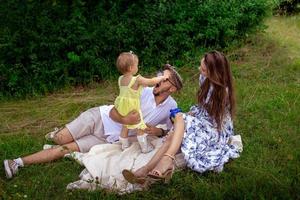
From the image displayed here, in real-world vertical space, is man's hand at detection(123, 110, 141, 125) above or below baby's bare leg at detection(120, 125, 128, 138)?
above

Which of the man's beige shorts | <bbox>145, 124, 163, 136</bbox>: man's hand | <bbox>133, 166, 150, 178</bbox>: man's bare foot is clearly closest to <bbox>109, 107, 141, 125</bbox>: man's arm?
<bbox>145, 124, 163, 136</bbox>: man's hand

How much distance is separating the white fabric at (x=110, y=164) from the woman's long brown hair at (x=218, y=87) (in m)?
0.64

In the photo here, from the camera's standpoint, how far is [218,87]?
5633 millimetres

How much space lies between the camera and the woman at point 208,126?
216 inches

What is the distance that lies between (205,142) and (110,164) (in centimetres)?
94

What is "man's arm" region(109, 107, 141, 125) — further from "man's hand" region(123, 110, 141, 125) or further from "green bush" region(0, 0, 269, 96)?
"green bush" region(0, 0, 269, 96)

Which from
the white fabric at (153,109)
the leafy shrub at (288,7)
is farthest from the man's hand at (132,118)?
the leafy shrub at (288,7)

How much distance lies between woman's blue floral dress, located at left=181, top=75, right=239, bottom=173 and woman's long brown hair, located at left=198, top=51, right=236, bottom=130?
0.21 feet

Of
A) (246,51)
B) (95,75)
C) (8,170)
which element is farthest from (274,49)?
(8,170)

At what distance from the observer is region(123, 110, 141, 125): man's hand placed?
581 cm

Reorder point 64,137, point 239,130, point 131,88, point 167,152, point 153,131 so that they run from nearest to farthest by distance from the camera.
Result: point 167,152
point 131,88
point 153,131
point 64,137
point 239,130

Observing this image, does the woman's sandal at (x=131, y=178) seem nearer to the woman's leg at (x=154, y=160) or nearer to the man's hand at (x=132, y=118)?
the woman's leg at (x=154, y=160)

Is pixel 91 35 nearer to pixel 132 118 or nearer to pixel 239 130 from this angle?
pixel 239 130

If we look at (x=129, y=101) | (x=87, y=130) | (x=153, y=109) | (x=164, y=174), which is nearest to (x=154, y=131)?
(x=153, y=109)
